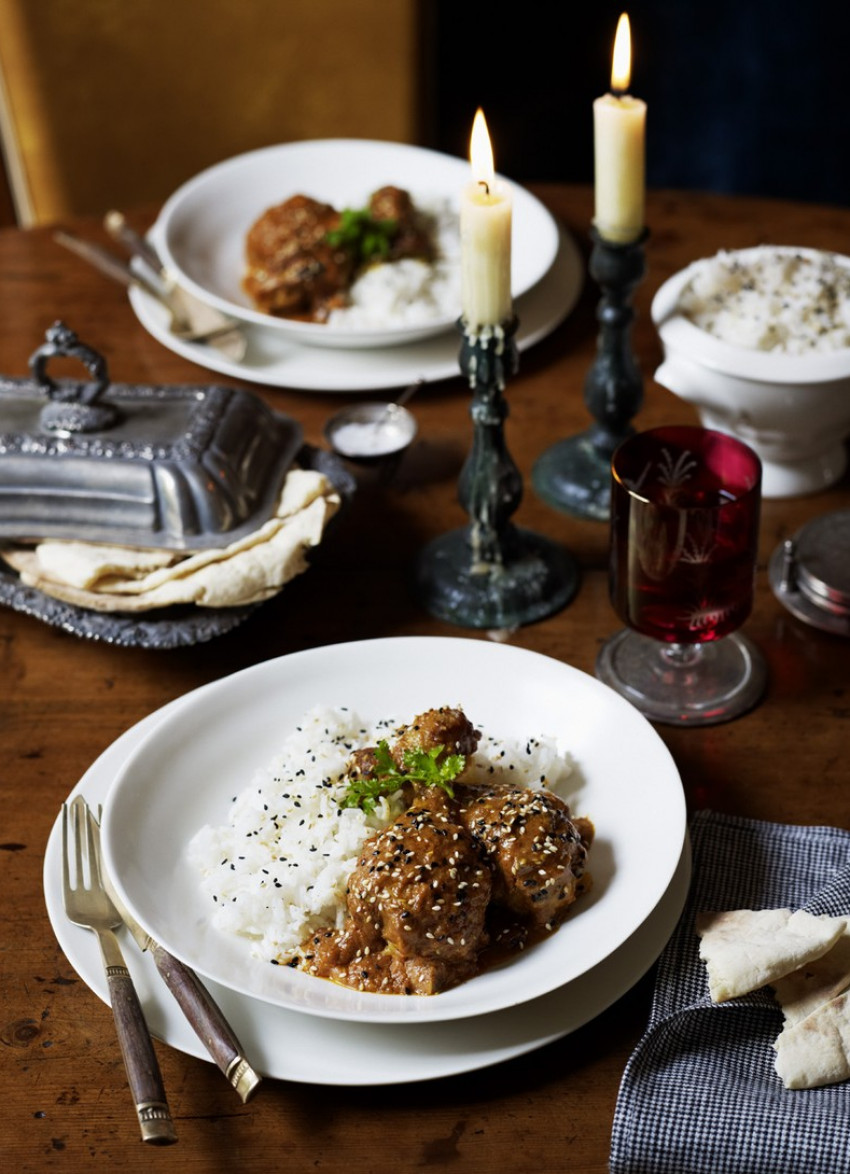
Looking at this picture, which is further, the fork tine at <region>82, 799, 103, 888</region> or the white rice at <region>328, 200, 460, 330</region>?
the white rice at <region>328, 200, 460, 330</region>

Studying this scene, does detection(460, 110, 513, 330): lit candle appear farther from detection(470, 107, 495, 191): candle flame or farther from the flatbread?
the flatbread

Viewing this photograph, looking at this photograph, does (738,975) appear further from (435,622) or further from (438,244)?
(438,244)

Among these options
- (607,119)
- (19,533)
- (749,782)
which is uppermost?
(607,119)

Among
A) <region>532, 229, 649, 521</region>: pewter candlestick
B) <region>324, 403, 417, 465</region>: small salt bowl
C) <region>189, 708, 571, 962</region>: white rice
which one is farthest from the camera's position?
<region>324, 403, 417, 465</region>: small salt bowl

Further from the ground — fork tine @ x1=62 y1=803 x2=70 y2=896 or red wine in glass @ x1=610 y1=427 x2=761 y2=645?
red wine in glass @ x1=610 y1=427 x2=761 y2=645

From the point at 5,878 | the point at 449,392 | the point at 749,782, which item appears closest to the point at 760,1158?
the point at 749,782

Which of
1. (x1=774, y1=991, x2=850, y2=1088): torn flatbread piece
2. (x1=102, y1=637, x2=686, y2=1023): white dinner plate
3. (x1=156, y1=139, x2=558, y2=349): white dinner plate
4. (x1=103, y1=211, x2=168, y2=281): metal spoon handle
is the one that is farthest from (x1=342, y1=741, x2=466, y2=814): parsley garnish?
(x1=103, y1=211, x2=168, y2=281): metal spoon handle
